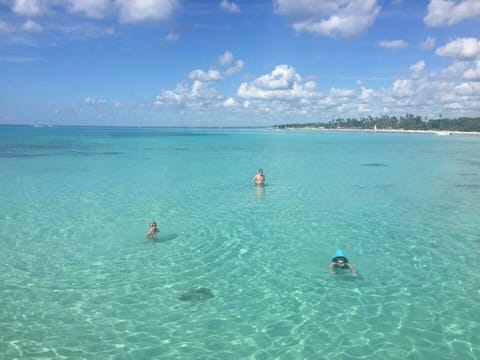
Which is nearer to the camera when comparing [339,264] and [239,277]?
[239,277]

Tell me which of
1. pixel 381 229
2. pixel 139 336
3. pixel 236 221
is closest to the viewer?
pixel 139 336

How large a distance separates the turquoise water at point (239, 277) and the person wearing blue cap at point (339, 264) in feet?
1.03

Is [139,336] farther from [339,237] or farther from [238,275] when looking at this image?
[339,237]

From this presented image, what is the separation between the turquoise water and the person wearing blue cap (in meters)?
0.31

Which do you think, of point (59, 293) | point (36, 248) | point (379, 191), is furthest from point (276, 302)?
point (379, 191)

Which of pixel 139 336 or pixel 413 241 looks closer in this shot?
pixel 139 336

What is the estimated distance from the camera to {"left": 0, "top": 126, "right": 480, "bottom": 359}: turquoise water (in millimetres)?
9688

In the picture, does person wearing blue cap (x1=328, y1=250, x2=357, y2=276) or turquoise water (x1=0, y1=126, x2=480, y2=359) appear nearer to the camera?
turquoise water (x1=0, y1=126, x2=480, y2=359)

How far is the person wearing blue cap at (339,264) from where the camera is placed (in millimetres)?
13461

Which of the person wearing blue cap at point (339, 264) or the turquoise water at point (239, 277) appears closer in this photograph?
the turquoise water at point (239, 277)

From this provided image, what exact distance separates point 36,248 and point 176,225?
628 cm

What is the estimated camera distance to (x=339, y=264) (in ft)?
44.8

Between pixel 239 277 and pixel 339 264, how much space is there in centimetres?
353

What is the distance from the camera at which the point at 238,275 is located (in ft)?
44.3
